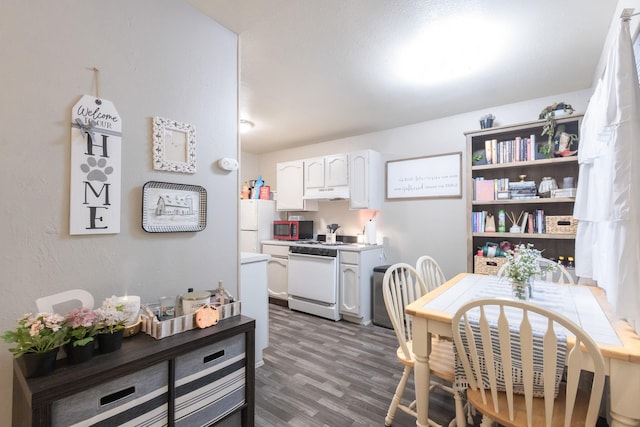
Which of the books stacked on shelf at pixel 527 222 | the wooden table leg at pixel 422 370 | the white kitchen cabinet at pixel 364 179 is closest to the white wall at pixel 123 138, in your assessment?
the wooden table leg at pixel 422 370

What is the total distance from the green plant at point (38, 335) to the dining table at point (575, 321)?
1.40 meters

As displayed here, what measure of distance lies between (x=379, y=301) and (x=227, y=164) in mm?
2374

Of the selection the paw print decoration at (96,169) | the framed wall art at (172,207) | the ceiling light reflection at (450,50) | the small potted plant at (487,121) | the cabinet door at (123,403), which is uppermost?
the ceiling light reflection at (450,50)

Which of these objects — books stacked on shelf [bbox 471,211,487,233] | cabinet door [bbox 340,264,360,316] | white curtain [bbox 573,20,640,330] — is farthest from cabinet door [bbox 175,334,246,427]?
books stacked on shelf [bbox 471,211,487,233]

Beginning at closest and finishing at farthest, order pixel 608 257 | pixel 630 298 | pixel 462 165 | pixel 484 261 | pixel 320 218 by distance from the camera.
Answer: pixel 630 298
pixel 608 257
pixel 484 261
pixel 462 165
pixel 320 218

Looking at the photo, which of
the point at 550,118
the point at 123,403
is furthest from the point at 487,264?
the point at 123,403

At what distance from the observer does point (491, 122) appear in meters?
2.87

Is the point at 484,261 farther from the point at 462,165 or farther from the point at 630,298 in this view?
the point at 630,298

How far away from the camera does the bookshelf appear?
2.59 meters

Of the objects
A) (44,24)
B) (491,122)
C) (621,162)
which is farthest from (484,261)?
(44,24)

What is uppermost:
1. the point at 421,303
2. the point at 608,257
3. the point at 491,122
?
the point at 491,122

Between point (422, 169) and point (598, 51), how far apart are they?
1.71 m

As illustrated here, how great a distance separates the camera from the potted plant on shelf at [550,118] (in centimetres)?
249

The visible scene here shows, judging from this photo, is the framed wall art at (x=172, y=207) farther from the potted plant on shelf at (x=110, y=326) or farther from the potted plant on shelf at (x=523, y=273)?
the potted plant on shelf at (x=523, y=273)
